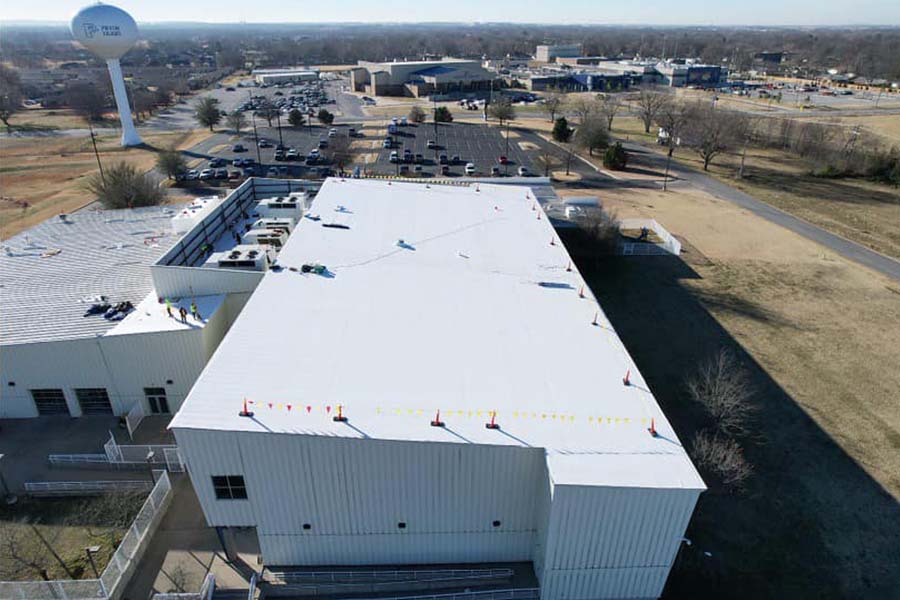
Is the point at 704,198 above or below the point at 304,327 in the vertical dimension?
below

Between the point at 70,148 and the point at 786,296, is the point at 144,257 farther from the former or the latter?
the point at 70,148

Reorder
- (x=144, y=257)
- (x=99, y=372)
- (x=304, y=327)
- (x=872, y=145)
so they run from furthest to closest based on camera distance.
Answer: (x=872, y=145)
(x=144, y=257)
(x=99, y=372)
(x=304, y=327)

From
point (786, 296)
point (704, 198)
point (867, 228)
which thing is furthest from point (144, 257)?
point (867, 228)

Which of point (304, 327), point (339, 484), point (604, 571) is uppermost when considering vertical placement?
point (304, 327)

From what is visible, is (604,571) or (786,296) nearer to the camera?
(604,571)

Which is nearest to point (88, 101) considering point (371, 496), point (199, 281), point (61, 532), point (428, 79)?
point (428, 79)

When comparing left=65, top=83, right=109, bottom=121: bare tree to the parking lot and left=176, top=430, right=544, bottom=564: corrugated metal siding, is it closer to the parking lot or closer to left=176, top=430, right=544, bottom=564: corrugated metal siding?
the parking lot

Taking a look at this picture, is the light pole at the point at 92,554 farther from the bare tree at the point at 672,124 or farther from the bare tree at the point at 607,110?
the bare tree at the point at 607,110
